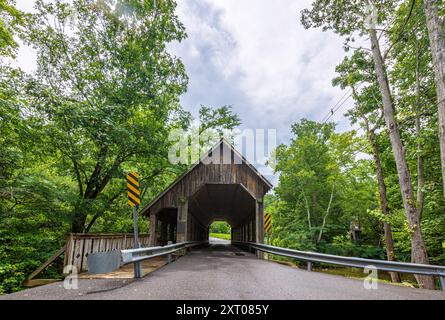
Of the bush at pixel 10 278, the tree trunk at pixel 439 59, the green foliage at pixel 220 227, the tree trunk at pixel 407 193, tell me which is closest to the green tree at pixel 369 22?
the tree trunk at pixel 407 193

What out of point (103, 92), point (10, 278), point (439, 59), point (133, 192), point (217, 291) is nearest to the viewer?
point (217, 291)

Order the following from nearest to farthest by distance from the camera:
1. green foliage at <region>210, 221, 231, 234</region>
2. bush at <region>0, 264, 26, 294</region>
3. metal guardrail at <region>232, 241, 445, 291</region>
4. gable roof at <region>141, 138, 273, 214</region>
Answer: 1. metal guardrail at <region>232, 241, 445, 291</region>
2. bush at <region>0, 264, 26, 294</region>
3. gable roof at <region>141, 138, 273, 214</region>
4. green foliage at <region>210, 221, 231, 234</region>

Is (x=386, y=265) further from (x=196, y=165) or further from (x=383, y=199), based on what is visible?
(x=383, y=199)

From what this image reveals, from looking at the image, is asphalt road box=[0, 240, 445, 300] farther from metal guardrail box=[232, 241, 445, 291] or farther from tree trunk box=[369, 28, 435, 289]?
tree trunk box=[369, 28, 435, 289]

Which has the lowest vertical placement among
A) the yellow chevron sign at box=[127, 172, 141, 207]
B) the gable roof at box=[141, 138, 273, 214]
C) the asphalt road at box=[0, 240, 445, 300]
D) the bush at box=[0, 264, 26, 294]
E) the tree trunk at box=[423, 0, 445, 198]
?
the bush at box=[0, 264, 26, 294]

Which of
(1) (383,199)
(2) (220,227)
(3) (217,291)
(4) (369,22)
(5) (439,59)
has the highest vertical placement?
(4) (369,22)

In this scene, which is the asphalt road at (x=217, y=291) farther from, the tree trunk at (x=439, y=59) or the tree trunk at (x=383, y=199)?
the tree trunk at (x=383, y=199)

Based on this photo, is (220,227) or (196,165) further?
(220,227)

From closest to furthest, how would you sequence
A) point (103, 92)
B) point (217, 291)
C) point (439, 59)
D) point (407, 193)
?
point (217, 291), point (439, 59), point (407, 193), point (103, 92)

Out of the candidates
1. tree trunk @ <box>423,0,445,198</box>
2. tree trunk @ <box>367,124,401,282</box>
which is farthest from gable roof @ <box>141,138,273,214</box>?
tree trunk @ <box>367,124,401,282</box>

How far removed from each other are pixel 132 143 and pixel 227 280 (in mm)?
7143

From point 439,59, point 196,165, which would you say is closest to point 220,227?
point 196,165

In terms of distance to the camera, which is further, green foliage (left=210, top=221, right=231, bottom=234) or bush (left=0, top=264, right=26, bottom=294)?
green foliage (left=210, top=221, right=231, bottom=234)
